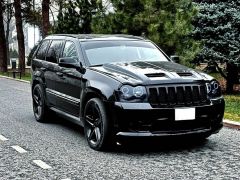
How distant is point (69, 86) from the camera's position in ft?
23.6

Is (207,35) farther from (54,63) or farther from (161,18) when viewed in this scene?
(54,63)

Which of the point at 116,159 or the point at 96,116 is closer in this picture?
the point at 116,159

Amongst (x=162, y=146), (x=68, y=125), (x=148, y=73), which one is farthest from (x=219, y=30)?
(x=148, y=73)

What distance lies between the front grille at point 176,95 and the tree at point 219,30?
9816 millimetres

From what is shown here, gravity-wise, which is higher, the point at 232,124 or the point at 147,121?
the point at 147,121

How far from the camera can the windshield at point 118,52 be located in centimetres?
702

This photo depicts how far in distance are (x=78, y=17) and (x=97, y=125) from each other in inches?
544

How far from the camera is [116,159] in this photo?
19.1 feet

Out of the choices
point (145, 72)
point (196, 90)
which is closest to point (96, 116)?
point (145, 72)

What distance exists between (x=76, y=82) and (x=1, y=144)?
4.89 feet

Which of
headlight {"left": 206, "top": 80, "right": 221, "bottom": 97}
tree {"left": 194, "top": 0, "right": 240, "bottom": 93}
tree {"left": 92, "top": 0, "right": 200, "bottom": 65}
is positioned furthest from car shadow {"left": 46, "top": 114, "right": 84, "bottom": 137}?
tree {"left": 194, "top": 0, "right": 240, "bottom": 93}

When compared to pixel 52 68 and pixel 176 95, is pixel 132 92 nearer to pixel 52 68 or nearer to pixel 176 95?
pixel 176 95

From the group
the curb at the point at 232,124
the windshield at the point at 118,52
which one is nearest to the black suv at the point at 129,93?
the windshield at the point at 118,52

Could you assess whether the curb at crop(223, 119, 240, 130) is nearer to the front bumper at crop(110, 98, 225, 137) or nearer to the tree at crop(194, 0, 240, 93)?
the front bumper at crop(110, 98, 225, 137)
